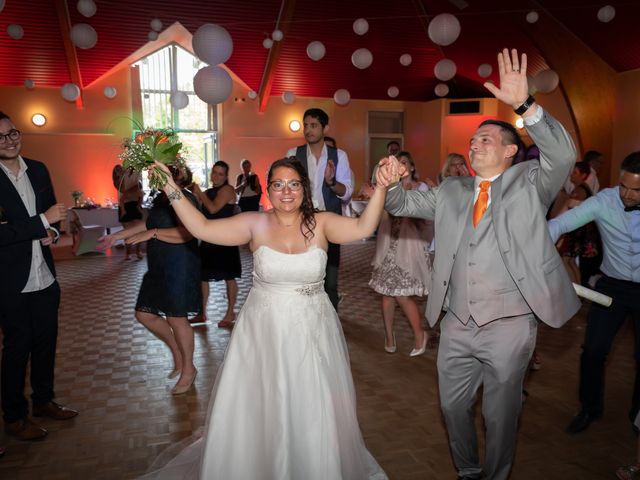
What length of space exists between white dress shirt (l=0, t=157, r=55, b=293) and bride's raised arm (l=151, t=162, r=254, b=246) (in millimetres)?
1077

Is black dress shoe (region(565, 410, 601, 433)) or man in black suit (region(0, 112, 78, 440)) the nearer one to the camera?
man in black suit (region(0, 112, 78, 440))

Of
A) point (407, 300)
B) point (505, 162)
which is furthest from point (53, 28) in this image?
point (505, 162)

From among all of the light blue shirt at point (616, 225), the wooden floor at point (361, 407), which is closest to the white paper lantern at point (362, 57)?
the wooden floor at point (361, 407)

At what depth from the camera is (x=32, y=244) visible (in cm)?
289

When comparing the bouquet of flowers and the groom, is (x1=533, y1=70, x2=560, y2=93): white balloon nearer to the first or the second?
the groom

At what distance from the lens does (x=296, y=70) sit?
42.3ft

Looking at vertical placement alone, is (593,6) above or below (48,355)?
above

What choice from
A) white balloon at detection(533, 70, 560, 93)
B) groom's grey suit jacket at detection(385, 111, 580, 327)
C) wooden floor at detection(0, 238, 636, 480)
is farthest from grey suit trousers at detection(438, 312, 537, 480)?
white balloon at detection(533, 70, 560, 93)

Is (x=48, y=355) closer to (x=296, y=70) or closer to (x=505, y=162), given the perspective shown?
(x=505, y=162)

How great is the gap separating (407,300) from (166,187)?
2.49m

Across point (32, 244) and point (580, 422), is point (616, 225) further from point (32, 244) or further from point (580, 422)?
point (32, 244)

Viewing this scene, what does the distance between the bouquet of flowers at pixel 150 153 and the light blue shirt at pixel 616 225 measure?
196cm

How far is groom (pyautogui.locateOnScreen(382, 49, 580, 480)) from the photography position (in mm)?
2084

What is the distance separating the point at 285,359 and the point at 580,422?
1933mm
